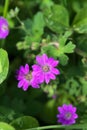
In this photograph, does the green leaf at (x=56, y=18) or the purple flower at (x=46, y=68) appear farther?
the green leaf at (x=56, y=18)

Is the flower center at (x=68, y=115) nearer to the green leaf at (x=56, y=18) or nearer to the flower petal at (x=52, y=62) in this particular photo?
the flower petal at (x=52, y=62)

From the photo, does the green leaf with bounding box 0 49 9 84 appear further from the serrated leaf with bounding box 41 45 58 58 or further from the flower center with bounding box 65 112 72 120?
the flower center with bounding box 65 112 72 120

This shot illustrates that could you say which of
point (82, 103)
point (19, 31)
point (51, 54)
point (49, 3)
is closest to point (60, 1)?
point (49, 3)

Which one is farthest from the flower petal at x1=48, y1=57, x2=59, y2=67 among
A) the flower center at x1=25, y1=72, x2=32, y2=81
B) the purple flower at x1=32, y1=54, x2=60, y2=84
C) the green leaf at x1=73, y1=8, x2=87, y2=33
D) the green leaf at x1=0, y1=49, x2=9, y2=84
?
the green leaf at x1=73, y1=8, x2=87, y2=33

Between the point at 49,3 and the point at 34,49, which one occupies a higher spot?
the point at 49,3

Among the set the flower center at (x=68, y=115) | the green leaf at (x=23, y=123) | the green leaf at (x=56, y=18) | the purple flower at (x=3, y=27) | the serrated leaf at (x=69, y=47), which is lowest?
the green leaf at (x=23, y=123)

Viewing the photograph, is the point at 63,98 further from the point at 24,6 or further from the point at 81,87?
the point at 24,6

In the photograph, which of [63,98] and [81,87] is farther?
[63,98]

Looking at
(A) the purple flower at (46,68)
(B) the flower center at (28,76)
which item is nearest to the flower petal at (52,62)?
(A) the purple flower at (46,68)
